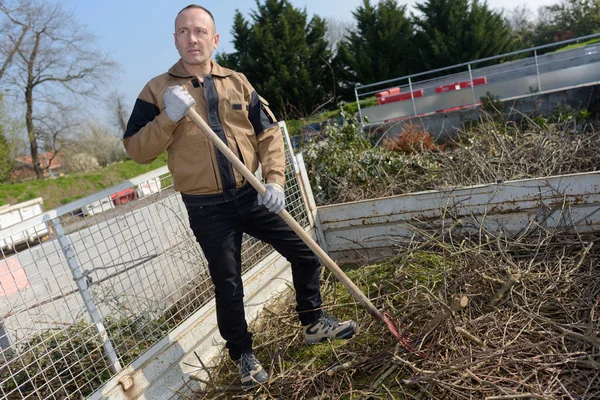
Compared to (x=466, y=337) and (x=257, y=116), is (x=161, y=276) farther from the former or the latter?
(x=466, y=337)

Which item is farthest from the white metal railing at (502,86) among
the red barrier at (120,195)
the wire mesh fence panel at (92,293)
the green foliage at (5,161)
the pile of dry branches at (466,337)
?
the green foliage at (5,161)

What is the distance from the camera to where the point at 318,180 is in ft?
18.7

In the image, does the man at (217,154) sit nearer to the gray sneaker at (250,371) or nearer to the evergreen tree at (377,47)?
the gray sneaker at (250,371)

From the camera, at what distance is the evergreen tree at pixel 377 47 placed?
89.5ft

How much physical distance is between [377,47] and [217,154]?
87.5ft

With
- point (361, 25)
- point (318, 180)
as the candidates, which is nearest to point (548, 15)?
point (361, 25)

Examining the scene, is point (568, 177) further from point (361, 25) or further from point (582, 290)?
point (361, 25)

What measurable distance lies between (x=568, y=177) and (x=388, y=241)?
4.97 ft

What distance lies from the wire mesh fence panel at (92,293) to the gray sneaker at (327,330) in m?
0.80

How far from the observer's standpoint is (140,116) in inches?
113

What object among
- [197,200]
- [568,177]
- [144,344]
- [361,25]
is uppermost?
[361,25]

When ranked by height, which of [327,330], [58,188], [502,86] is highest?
[502,86]

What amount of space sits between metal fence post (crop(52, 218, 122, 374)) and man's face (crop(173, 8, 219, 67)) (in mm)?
1186

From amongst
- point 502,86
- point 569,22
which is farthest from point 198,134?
point 569,22
